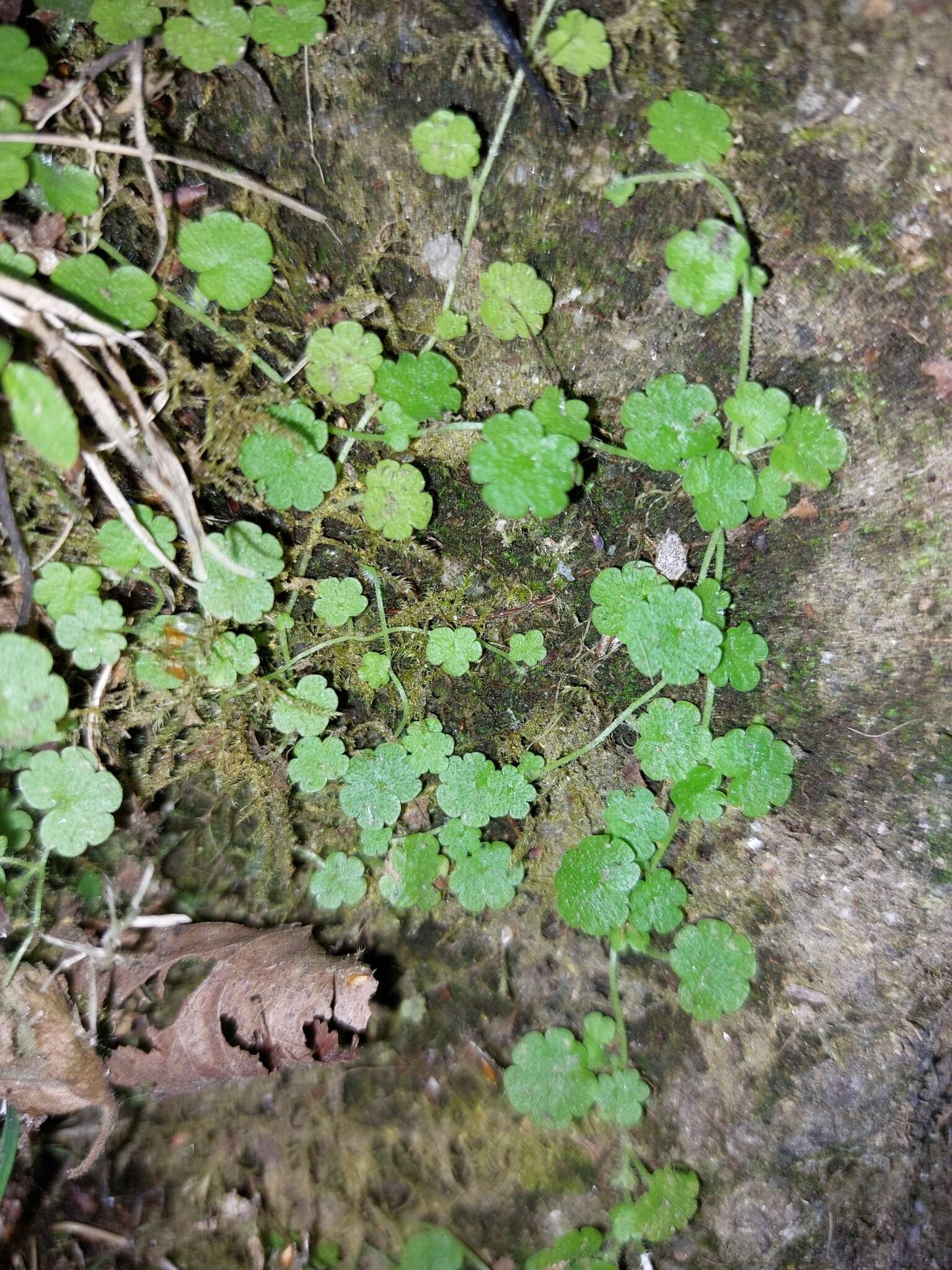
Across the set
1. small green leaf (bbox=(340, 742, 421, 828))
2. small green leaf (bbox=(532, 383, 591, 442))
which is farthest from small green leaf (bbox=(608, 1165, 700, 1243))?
small green leaf (bbox=(532, 383, 591, 442))

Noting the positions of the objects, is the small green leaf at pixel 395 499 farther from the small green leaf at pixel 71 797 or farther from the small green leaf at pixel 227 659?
the small green leaf at pixel 71 797

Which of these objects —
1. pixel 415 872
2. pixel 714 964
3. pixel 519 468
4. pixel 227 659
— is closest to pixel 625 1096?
pixel 714 964

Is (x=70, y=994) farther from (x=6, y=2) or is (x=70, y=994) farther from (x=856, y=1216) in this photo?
(x=6, y=2)

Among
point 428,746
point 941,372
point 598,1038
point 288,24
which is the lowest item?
point 598,1038

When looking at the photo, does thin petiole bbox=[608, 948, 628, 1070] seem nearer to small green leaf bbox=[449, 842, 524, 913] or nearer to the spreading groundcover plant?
the spreading groundcover plant

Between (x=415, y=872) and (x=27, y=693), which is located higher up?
(x=27, y=693)

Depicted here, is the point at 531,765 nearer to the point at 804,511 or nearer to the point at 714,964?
the point at 714,964
